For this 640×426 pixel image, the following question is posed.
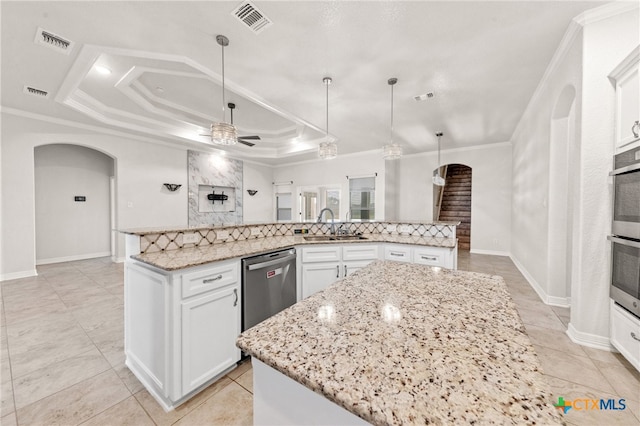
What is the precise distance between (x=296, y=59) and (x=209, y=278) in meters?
2.40

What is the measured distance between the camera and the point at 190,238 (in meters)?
2.18

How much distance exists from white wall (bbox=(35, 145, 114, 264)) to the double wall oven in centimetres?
857

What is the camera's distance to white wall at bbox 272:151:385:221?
21.9ft

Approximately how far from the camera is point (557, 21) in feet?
6.95

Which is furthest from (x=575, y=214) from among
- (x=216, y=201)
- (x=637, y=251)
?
(x=216, y=201)

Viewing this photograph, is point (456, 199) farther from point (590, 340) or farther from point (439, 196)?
point (590, 340)

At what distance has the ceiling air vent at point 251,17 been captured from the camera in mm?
1973

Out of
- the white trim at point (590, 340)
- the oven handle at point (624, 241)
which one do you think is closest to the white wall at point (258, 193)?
the white trim at point (590, 340)

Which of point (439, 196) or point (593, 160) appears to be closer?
point (593, 160)

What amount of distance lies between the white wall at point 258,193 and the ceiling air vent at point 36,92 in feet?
14.6

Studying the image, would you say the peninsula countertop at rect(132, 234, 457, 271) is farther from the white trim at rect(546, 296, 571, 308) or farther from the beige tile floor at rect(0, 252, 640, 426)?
the white trim at rect(546, 296, 571, 308)

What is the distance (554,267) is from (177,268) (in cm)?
403

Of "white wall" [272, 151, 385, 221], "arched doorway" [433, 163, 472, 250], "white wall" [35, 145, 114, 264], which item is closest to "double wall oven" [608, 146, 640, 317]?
"white wall" [272, 151, 385, 221]

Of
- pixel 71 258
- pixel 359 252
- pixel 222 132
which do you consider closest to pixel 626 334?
pixel 359 252
